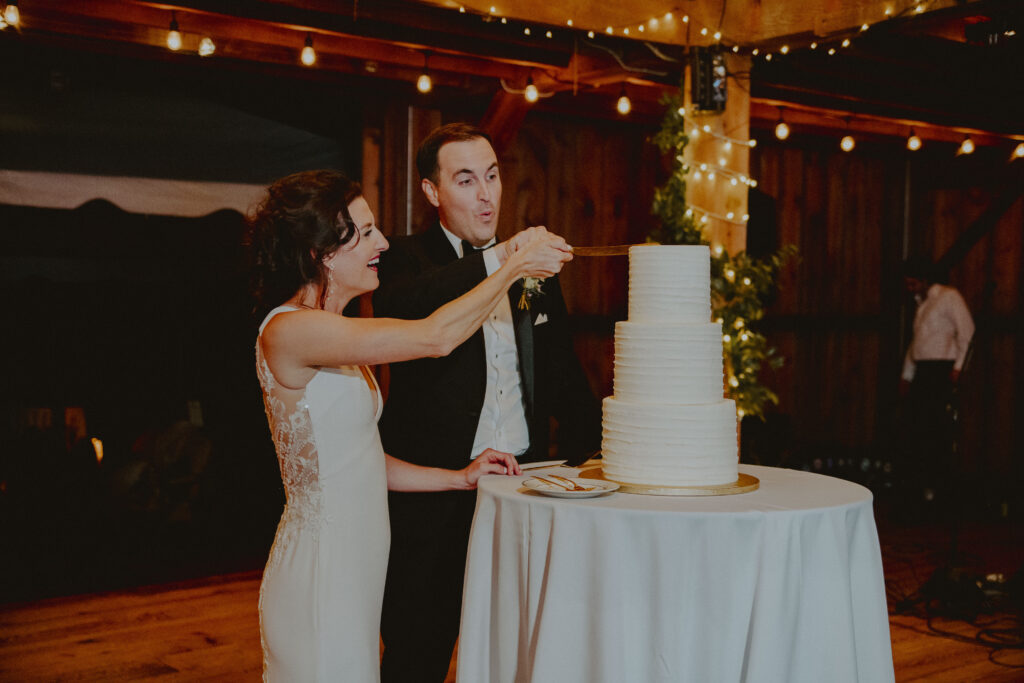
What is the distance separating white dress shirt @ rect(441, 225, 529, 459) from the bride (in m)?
0.57

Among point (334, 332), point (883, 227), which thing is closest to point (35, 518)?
point (334, 332)

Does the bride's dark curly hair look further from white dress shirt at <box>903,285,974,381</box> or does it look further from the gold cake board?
white dress shirt at <box>903,285,974,381</box>

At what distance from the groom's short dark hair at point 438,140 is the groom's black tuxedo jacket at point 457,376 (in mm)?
177

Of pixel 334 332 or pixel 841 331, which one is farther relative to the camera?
pixel 841 331

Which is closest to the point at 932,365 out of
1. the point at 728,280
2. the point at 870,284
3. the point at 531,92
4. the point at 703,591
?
the point at 870,284

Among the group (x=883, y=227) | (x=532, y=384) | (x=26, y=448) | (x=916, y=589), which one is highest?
(x=883, y=227)

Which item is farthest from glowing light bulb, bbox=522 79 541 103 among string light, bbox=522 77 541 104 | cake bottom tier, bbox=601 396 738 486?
cake bottom tier, bbox=601 396 738 486

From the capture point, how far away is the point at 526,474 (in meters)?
2.51

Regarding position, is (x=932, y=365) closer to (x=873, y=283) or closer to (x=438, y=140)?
(x=873, y=283)

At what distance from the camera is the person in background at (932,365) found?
24.2 feet

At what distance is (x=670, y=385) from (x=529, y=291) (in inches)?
25.7

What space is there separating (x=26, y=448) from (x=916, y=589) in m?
4.82

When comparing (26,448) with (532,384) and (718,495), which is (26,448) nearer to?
(532,384)

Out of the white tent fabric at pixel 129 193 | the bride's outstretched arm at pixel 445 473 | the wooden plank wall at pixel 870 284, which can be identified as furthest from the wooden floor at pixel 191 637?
the wooden plank wall at pixel 870 284
